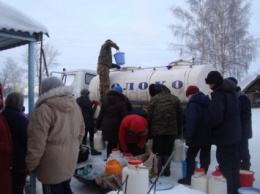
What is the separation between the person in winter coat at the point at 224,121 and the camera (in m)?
3.67

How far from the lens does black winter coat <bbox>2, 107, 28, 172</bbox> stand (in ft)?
8.92

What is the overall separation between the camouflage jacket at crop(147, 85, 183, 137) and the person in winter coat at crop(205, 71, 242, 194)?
1190mm

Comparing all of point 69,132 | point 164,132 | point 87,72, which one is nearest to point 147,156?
point 164,132

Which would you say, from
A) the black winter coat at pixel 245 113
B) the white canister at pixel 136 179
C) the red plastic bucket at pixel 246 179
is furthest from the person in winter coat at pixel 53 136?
the black winter coat at pixel 245 113

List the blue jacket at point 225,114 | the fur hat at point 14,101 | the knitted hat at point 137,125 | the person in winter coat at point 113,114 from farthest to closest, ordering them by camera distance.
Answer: the person in winter coat at point 113,114 < the knitted hat at point 137,125 < the blue jacket at point 225,114 < the fur hat at point 14,101

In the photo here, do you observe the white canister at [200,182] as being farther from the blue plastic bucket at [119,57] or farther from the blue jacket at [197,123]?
the blue plastic bucket at [119,57]

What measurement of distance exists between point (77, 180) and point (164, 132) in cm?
180

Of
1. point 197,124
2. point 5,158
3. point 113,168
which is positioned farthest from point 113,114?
point 5,158

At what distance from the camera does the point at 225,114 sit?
3713 millimetres

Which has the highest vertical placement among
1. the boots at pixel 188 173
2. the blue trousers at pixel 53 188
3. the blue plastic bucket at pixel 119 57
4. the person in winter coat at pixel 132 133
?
the blue plastic bucket at pixel 119 57

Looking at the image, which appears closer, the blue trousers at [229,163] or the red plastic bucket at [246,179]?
the blue trousers at [229,163]

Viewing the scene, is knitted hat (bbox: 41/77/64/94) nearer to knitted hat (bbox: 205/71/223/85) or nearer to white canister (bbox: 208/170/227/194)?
knitted hat (bbox: 205/71/223/85)

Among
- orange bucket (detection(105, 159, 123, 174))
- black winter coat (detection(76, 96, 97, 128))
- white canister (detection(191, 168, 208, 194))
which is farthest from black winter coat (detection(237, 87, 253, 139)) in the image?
black winter coat (detection(76, 96, 97, 128))

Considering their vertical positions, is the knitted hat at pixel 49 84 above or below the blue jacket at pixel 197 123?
above
